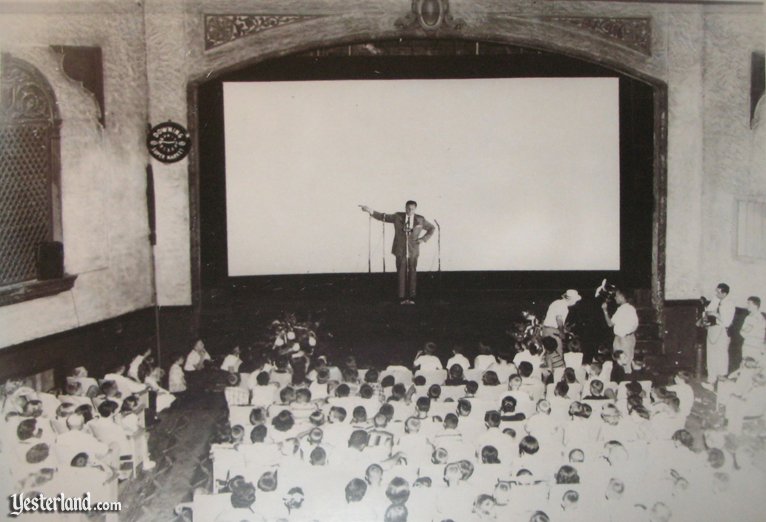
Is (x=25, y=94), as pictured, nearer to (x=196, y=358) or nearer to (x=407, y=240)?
(x=196, y=358)

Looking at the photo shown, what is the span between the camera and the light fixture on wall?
14.8 feet

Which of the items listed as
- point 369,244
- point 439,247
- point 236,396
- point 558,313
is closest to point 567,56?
point 439,247

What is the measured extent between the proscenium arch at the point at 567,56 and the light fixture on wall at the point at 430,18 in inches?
2.1

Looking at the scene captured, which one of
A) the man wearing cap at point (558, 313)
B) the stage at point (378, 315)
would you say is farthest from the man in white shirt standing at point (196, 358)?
the man wearing cap at point (558, 313)

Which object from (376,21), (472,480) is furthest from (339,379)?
(376,21)

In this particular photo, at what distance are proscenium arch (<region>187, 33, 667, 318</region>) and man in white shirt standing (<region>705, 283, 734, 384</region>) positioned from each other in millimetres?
328

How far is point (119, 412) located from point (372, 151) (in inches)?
86.9

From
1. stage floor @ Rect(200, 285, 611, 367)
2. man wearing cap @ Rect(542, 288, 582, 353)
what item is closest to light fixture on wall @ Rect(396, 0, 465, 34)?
stage floor @ Rect(200, 285, 611, 367)

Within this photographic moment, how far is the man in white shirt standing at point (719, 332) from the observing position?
473 centimetres

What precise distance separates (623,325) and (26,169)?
3.76 metres

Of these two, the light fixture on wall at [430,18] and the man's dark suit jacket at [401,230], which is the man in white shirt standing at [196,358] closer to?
Answer: the man's dark suit jacket at [401,230]

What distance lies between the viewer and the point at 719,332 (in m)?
4.74

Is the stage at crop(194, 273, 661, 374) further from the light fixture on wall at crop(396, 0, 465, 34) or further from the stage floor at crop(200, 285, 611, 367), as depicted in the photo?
the light fixture on wall at crop(396, 0, 465, 34)

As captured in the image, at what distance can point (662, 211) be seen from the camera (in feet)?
15.6
